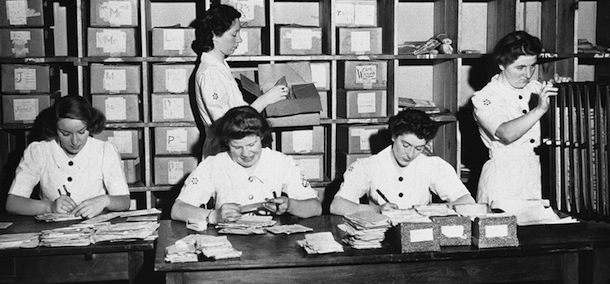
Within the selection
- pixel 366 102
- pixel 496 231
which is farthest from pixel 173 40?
pixel 496 231

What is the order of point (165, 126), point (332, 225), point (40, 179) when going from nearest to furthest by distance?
point (332, 225)
point (40, 179)
point (165, 126)

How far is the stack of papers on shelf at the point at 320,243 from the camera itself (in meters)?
2.76

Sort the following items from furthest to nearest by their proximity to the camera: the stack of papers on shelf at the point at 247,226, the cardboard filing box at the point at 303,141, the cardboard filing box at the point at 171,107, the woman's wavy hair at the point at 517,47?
the cardboard filing box at the point at 303,141, the cardboard filing box at the point at 171,107, the woman's wavy hair at the point at 517,47, the stack of papers on shelf at the point at 247,226

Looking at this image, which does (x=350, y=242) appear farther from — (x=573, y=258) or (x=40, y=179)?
(x=40, y=179)

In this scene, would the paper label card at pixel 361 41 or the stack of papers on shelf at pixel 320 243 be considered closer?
the stack of papers on shelf at pixel 320 243

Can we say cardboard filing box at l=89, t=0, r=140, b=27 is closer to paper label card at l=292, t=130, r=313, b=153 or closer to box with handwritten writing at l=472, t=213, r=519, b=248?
paper label card at l=292, t=130, r=313, b=153

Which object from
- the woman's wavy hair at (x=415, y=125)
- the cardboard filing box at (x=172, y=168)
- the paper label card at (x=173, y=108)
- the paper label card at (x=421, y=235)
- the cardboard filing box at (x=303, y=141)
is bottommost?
the paper label card at (x=421, y=235)

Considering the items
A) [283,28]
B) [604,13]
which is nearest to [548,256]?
[283,28]

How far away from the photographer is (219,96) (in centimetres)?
414

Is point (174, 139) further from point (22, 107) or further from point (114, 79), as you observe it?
point (22, 107)

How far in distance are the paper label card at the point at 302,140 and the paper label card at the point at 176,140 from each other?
0.71m

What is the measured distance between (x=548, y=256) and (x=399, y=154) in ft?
3.51

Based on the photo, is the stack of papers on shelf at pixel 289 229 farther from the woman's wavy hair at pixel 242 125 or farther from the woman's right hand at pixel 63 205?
the woman's right hand at pixel 63 205

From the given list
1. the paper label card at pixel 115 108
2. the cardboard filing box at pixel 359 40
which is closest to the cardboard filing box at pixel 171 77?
the paper label card at pixel 115 108
